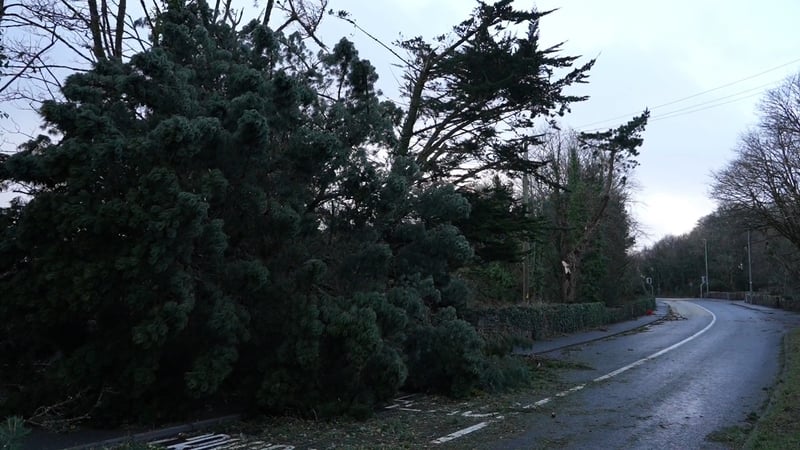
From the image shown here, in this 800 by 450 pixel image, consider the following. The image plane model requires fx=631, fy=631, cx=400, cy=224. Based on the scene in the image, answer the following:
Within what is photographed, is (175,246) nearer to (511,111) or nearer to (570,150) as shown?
(511,111)

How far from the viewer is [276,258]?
414 inches

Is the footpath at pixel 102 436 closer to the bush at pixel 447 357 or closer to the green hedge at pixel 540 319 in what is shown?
the bush at pixel 447 357

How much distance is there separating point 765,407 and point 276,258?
29.0 feet

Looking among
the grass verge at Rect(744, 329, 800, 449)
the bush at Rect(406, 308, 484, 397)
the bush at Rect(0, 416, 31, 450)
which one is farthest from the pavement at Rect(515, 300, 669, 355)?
the bush at Rect(0, 416, 31, 450)

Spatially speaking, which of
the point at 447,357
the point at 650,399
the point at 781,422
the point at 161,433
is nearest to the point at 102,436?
the point at 161,433

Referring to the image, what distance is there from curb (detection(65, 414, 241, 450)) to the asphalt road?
3.97 m

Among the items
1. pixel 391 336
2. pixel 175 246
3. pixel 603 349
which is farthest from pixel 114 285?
pixel 603 349

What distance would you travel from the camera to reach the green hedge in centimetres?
2170

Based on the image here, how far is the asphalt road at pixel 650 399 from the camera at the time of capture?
878 centimetres

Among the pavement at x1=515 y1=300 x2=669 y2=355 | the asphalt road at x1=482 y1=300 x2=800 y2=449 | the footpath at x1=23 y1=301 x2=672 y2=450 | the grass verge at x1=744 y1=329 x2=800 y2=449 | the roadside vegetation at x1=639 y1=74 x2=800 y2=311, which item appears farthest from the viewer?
the roadside vegetation at x1=639 y1=74 x2=800 y2=311

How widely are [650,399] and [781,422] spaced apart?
3.13 m

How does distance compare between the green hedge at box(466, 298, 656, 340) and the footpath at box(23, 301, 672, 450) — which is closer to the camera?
the footpath at box(23, 301, 672, 450)

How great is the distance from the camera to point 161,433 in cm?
905

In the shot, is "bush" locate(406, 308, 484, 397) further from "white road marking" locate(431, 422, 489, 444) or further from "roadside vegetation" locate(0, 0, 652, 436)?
"white road marking" locate(431, 422, 489, 444)
